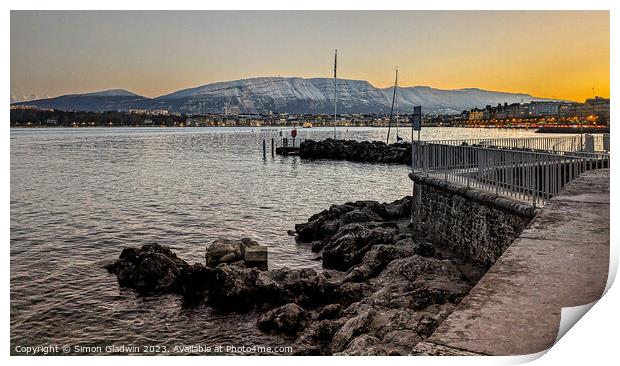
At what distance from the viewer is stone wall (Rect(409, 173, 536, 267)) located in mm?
7684

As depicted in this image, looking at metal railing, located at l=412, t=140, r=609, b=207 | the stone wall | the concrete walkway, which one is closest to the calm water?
the stone wall

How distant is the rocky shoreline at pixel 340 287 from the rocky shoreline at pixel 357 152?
31.2 m

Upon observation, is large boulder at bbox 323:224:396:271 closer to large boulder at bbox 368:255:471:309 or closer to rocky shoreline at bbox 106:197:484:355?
rocky shoreline at bbox 106:197:484:355

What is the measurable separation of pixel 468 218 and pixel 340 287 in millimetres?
2693

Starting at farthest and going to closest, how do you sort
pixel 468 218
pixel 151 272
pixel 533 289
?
pixel 151 272, pixel 468 218, pixel 533 289

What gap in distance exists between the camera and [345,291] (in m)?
8.18

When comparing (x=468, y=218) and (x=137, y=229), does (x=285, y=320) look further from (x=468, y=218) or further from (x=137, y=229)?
(x=137, y=229)

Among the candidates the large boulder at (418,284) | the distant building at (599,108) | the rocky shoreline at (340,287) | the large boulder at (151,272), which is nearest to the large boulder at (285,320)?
the rocky shoreline at (340,287)

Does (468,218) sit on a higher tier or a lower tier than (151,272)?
higher

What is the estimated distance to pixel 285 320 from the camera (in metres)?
7.16

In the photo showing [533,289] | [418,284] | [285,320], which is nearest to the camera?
[533,289]

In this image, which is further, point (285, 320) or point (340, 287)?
point (340, 287)

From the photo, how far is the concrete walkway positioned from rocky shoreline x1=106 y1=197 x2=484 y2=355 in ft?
4.89

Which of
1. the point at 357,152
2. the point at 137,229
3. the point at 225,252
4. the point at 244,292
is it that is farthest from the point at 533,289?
the point at 357,152
